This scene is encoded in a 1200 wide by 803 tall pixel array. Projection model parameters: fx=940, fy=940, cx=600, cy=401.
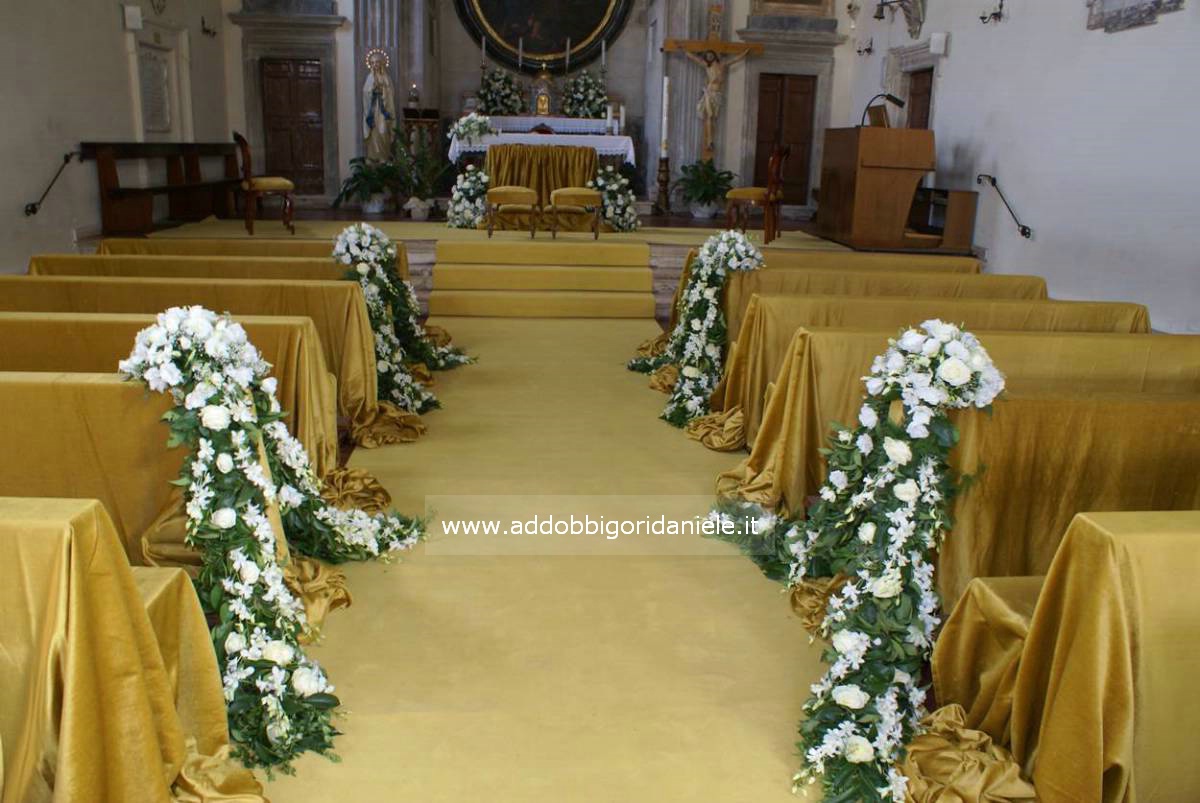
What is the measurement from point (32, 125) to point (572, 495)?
20.6ft

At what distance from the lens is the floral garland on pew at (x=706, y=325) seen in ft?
17.2

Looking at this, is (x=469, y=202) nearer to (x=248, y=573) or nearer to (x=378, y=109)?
(x=378, y=109)

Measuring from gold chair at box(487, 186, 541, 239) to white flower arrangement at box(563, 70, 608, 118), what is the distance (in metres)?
3.96

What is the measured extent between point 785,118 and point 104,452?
454 inches

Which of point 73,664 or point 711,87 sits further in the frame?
point 711,87

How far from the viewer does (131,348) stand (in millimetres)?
3535

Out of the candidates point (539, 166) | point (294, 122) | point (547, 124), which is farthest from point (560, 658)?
point (294, 122)

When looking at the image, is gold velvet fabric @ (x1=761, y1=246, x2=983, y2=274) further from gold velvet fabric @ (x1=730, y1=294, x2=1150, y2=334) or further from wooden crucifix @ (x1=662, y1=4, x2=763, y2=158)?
wooden crucifix @ (x1=662, y1=4, x2=763, y2=158)

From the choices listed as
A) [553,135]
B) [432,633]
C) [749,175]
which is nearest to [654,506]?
[432,633]

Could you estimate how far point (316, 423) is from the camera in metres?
3.94

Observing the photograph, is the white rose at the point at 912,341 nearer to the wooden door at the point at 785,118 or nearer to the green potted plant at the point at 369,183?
the green potted plant at the point at 369,183

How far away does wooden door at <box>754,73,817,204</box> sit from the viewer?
12703mm

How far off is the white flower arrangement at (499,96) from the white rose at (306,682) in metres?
11.4

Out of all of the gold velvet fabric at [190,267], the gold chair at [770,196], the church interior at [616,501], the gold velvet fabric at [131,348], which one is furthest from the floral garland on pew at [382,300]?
the gold chair at [770,196]
